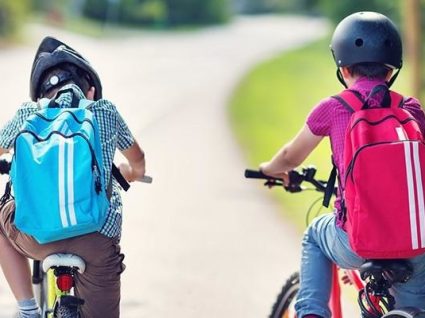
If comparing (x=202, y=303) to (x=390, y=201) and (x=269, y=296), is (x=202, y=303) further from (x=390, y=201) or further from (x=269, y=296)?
(x=390, y=201)

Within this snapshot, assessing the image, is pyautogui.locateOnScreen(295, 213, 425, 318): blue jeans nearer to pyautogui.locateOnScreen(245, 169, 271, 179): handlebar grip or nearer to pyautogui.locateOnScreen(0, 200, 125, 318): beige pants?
pyautogui.locateOnScreen(245, 169, 271, 179): handlebar grip

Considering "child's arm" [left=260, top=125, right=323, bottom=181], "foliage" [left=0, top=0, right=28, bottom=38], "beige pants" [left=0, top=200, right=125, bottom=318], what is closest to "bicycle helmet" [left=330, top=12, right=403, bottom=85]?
"child's arm" [left=260, top=125, right=323, bottom=181]

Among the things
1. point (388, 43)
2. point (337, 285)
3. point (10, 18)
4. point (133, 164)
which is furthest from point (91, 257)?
point (10, 18)

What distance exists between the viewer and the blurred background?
7848 millimetres

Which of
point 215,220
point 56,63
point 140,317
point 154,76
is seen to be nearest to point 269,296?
point 140,317

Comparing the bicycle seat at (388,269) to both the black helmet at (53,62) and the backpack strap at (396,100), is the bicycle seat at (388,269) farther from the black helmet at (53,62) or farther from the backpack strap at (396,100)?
the black helmet at (53,62)

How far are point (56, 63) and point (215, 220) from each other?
18.7 ft

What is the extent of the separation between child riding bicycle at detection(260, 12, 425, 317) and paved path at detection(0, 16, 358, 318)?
2.41 meters

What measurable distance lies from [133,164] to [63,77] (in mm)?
560

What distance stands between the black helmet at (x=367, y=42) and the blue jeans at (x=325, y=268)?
0.66 m

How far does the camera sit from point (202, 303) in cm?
716

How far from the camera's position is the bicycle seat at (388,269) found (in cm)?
406

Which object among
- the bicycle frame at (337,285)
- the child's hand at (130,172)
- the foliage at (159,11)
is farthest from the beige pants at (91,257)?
the foliage at (159,11)

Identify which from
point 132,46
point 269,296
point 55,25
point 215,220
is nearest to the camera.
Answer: point 269,296
